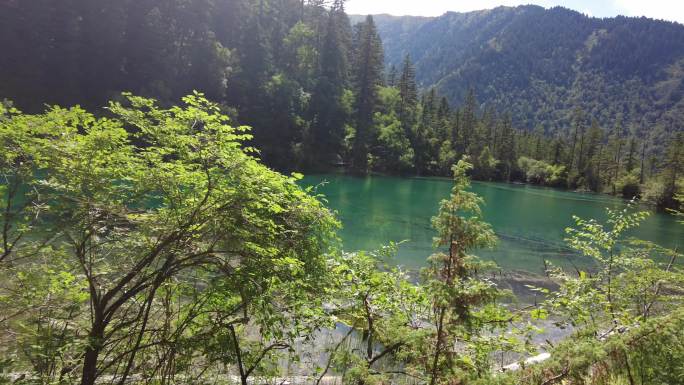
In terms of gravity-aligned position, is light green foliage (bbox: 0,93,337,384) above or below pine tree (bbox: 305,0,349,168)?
below

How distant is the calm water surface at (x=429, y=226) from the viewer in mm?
18000

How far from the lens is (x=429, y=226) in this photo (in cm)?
2284

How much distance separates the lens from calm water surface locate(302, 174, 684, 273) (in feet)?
59.1

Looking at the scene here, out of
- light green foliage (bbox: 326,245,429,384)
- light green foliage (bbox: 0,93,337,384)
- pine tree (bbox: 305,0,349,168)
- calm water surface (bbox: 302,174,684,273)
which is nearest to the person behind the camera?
light green foliage (bbox: 0,93,337,384)

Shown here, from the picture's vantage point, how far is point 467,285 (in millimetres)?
3607

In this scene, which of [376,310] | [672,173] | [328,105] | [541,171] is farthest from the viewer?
[541,171]

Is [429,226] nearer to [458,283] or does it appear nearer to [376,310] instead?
[376,310]

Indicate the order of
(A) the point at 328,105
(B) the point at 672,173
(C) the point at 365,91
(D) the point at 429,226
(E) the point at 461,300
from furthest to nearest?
(C) the point at 365,91
(A) the point at 328,105
(B) the point at 672,173
(D) the point at 429,226
(E) the point at 461,300

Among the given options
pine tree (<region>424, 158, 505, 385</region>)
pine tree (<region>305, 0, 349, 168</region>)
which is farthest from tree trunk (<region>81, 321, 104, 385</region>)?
pine tree (<region>305, 0, 349, 168</region>)

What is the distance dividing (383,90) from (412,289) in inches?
2386

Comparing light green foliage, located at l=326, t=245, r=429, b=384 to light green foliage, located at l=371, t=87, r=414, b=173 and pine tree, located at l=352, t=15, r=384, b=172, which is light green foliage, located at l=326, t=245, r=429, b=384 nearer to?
pine tree, located at l=352, t=15, r=384, b=172

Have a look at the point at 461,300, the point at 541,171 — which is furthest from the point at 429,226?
the point at 541,171

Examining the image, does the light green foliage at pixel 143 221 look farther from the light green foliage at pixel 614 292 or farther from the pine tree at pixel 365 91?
the pine tree at pixel 365 91

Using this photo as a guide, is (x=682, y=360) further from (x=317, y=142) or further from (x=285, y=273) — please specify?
(x=317, y=142)
